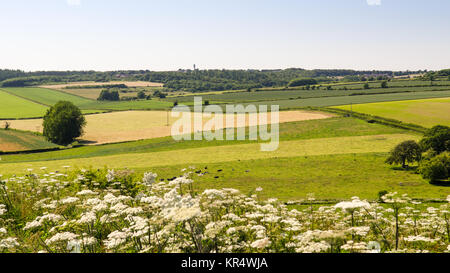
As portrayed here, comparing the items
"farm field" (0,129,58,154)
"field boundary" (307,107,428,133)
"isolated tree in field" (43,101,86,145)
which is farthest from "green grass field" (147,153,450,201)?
"isolated tree in field" (43,101,86,145)

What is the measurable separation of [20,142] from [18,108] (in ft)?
272

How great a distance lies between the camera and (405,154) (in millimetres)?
52938

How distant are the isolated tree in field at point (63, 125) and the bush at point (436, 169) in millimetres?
89189

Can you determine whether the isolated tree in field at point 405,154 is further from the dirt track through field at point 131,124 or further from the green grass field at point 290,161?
the dirt track through field at point 131,124

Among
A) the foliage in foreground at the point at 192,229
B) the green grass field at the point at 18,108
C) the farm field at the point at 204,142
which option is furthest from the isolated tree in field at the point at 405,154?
the green grass field at the point at 18,108

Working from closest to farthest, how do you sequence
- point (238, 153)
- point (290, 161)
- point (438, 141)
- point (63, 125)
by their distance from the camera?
1. point (438, 141)
2. point (290, 161)
3. point (238, 153)
4. point (63, 125)

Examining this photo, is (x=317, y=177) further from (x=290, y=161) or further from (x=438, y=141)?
(x=438, y=141)

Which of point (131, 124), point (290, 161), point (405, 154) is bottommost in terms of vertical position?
point (290, 161)

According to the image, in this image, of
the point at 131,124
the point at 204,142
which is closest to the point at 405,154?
the point at 204,142

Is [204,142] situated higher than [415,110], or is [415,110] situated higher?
[415,110]

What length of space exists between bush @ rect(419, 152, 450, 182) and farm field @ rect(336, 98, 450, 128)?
1598 inches

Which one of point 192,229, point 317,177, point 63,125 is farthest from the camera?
point 63,125

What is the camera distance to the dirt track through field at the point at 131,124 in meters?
99.5

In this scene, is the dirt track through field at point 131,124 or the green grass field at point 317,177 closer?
the green grass field at point 317,177
